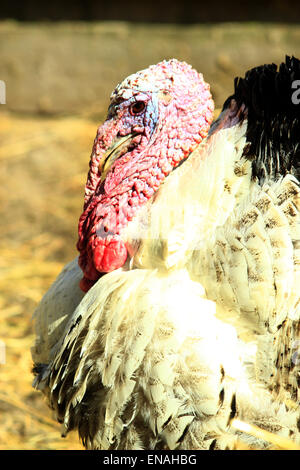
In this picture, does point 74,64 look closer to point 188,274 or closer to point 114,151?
point 114,151

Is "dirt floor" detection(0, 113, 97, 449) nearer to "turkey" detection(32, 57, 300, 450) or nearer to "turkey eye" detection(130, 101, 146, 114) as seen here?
"turkey" detection(32, 57, 300, 450)

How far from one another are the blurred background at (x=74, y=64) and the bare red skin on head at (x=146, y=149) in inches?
74.0

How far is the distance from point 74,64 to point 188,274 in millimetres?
3488

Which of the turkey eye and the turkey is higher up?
the turkey eye

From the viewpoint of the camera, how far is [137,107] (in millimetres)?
1823

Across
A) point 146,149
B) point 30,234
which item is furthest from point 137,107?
point 30,234

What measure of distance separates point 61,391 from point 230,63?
3.31m

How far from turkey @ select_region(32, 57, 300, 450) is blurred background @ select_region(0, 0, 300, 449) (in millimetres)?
1931

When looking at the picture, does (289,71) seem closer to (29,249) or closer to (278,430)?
(278,430)

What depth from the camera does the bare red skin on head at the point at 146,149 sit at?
1.80 m

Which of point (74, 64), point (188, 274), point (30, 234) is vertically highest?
point (74, 64)

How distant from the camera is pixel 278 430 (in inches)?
60.9

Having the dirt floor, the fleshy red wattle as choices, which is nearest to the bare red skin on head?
the fleshy red wattle

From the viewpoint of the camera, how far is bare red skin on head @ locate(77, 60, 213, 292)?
5.92 ft
